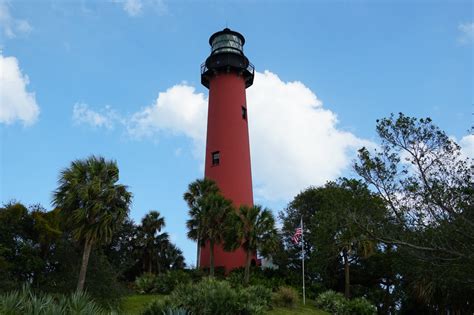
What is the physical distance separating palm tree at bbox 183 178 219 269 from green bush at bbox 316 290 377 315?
28.2 ft

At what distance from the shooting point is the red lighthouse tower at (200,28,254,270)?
3225cm

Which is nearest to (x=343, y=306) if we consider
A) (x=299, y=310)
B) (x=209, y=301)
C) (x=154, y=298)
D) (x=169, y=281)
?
(x=299, y=310)

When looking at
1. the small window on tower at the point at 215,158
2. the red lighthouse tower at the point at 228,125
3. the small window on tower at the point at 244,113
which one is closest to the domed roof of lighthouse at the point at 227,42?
the red lighthouse tower at the point at 228,125

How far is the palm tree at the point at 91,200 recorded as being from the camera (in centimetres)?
1836

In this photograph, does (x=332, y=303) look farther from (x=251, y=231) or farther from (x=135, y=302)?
(x=135, y=302)

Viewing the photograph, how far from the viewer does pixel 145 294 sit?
2512cm

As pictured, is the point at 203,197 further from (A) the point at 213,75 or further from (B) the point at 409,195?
(B) the point at 409,195

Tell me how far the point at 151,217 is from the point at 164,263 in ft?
14.7

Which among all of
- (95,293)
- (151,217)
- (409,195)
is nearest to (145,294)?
(95,293)

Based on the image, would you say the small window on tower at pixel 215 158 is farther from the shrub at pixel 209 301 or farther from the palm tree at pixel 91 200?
the shrub at pixel 209 301

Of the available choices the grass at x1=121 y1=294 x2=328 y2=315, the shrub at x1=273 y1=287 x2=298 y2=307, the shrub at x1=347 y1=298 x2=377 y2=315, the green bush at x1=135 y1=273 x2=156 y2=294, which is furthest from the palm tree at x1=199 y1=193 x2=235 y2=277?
the shrub at x1=347 y1=298 x2=377 y2=315

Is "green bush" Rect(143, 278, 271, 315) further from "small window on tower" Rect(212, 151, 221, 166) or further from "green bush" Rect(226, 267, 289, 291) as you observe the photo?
"small window on tower" Rect(212, 151, 221, 166)

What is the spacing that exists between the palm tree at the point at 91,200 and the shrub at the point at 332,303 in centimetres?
1269

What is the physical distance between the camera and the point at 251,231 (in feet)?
90.5
